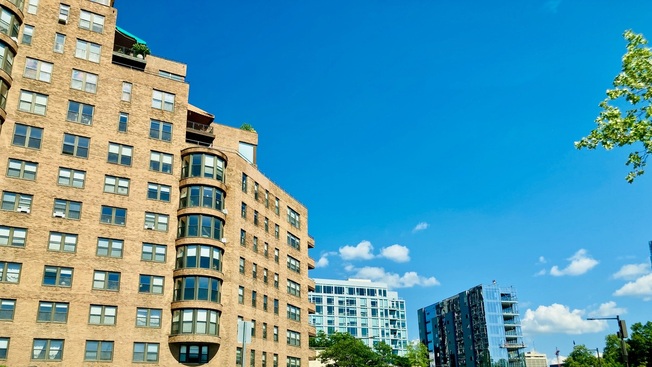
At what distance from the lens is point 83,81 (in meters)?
53.0

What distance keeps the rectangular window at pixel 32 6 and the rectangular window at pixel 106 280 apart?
24.1m

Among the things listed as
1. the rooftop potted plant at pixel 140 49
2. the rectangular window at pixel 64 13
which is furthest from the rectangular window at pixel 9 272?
the rooftop potted plant at pixel 140 49

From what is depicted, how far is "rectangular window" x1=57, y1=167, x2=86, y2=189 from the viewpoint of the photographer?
163 ft

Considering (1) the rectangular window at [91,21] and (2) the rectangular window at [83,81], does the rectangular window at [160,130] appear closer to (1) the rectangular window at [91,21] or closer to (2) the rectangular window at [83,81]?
(2) the rectangular window at [83,81]

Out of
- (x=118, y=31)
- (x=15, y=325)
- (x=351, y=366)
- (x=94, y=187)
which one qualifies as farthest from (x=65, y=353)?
(x=351, y=366)

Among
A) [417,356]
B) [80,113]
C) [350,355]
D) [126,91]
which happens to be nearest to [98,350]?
Answer: [80,113]

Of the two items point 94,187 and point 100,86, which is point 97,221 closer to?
point 94,187

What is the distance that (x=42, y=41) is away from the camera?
170 feet

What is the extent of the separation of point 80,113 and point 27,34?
821 cm

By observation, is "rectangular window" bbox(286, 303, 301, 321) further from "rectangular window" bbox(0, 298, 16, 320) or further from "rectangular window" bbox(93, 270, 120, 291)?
"rectangular window" bbox(0, 298, 16, 320)

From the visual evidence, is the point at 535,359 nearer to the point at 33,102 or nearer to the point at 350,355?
the point at 350,355

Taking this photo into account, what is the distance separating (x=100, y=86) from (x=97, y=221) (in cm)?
1283

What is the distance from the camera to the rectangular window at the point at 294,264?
7038cm

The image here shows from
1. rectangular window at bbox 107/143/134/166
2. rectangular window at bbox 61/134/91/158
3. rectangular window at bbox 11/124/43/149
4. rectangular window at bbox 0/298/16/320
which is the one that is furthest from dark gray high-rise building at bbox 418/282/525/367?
rectangular window at bbox 11/124/43/149
